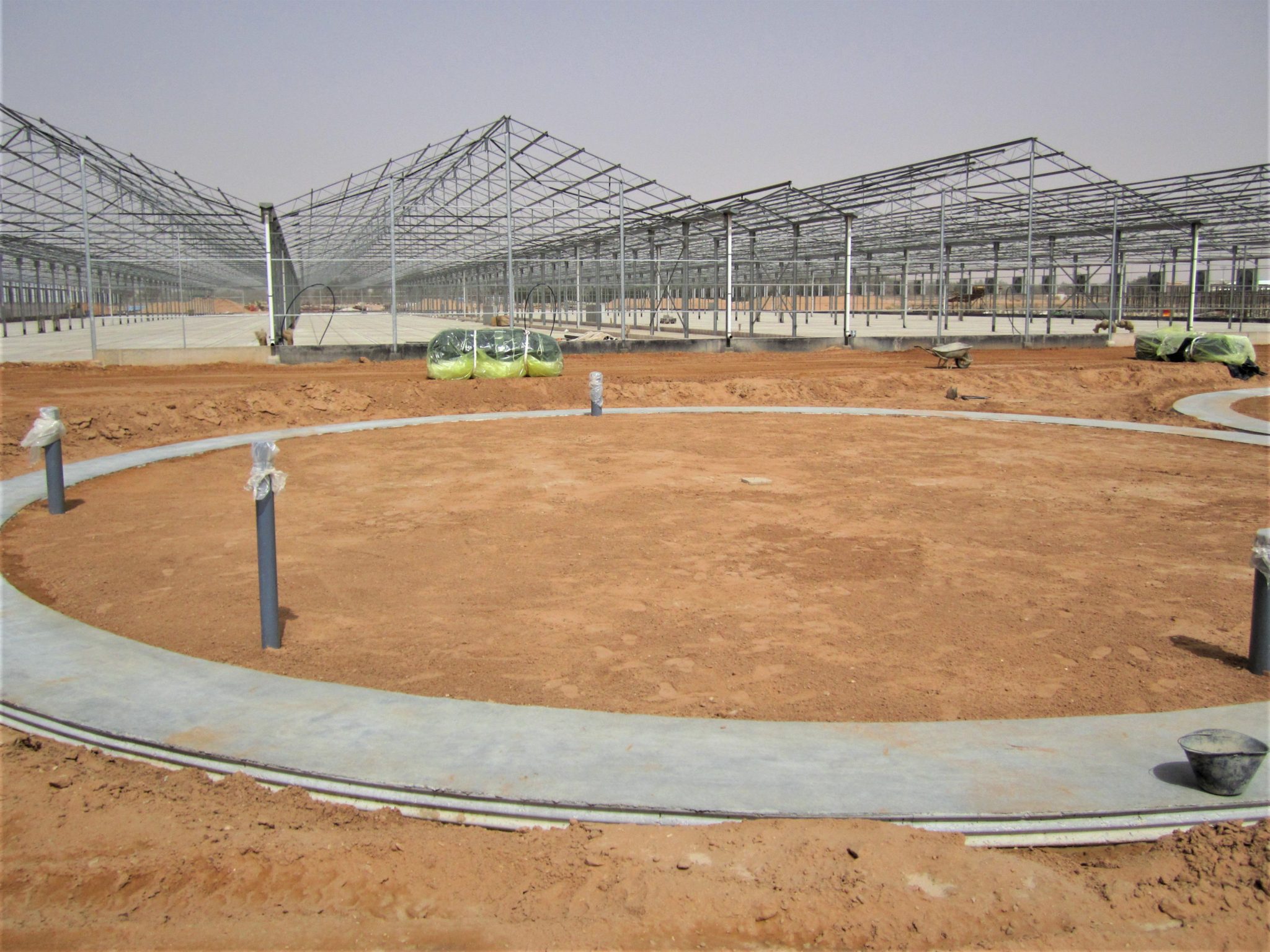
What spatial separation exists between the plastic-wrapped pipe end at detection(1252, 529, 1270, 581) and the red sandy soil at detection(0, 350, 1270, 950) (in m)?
2.25

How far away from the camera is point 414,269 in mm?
73500

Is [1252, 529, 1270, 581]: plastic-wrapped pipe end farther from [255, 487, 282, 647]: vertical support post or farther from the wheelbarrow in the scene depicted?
the wheelbarrow

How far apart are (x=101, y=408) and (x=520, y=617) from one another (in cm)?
1203

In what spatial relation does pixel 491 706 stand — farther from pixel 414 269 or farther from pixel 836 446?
pixel 414 269

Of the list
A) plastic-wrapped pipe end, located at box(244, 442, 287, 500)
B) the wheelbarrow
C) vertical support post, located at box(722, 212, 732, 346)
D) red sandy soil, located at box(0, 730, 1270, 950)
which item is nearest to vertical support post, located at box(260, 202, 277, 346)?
vertical support post, located at box(722, 212, 732, 346)

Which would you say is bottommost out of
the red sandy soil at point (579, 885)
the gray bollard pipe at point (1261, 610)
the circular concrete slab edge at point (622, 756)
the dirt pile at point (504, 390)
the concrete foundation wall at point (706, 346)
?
the red sandy soil at point (579, 885)

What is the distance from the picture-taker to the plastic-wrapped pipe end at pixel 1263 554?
509 cm

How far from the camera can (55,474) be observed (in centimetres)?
912

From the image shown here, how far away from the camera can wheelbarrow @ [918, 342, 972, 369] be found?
82.0 ft

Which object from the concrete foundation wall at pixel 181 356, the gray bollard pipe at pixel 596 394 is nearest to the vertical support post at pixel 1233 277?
the gray bollard pipe at pixel 596 394

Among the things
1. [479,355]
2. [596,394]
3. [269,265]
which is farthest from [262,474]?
[269,265]

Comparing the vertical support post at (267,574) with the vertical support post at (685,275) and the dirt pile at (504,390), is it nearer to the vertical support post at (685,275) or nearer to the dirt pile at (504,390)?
the dirt pile at (504,390)

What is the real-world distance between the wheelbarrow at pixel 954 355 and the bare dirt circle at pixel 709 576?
12.6 m

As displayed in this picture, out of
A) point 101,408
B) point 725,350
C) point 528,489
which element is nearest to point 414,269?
point 725,350
